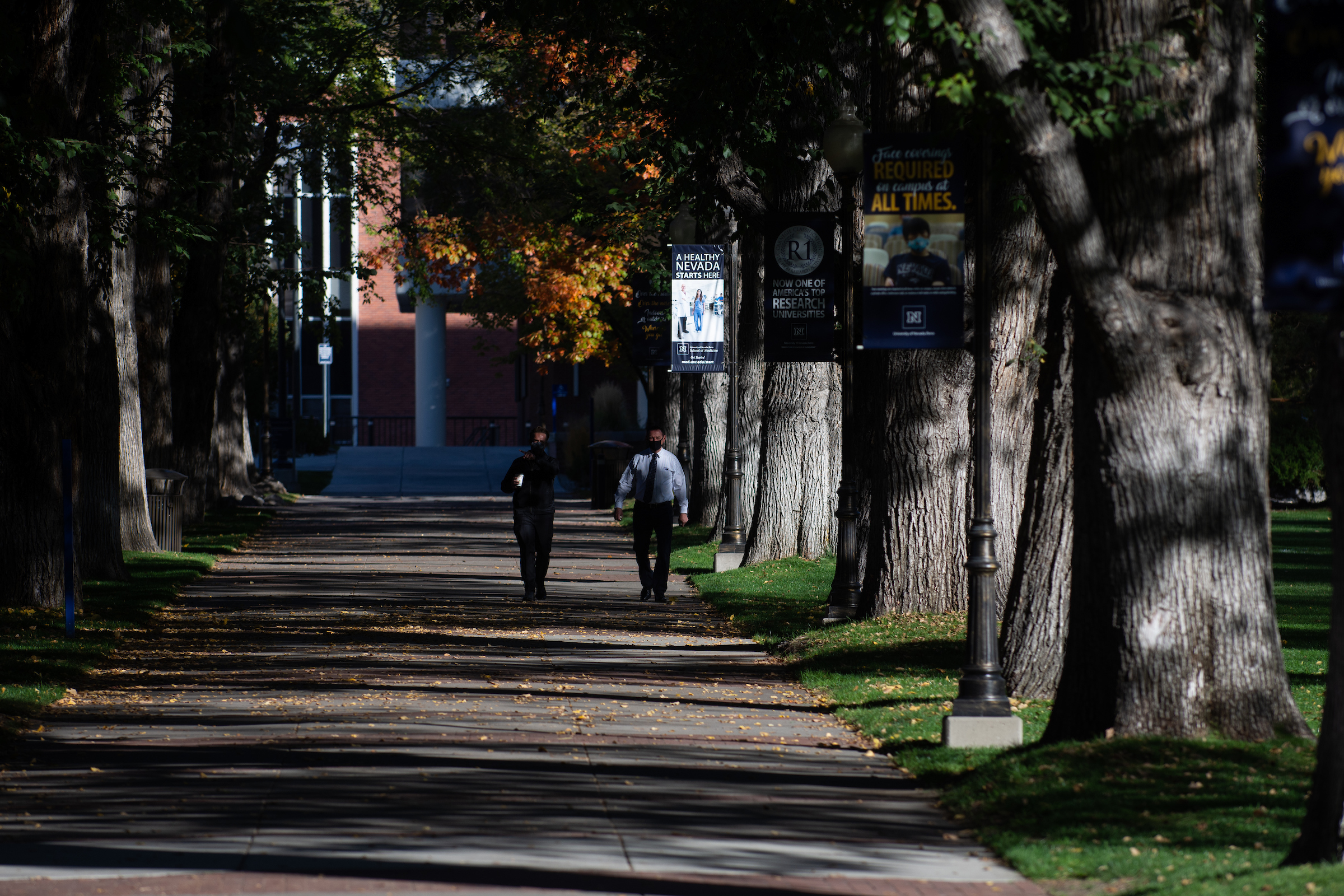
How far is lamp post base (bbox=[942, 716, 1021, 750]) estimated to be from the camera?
9.88 metres

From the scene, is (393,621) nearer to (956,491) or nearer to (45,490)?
(45,490)

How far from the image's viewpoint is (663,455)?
18922 mm

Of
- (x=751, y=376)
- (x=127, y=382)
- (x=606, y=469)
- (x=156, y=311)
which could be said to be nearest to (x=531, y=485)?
(x=127, y=382)

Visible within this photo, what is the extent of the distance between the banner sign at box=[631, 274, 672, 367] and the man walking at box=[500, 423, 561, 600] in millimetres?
12997

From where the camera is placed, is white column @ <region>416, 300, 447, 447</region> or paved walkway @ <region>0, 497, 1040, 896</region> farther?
white column @ <region>416, 300, 447, 447</region>

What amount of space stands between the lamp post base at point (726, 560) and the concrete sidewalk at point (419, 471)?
22.6m

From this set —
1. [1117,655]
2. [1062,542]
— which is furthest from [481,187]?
[1117,655]

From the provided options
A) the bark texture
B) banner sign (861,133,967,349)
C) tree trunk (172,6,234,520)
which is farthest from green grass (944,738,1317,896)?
tree trunk (172,6,234,520)

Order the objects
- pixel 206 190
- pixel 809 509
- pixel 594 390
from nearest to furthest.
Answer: pixel 809 509, pixel 206 190, pixel 594 390

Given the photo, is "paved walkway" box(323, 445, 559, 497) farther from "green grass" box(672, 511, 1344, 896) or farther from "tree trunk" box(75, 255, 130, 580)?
"green grass" box(672, 511, 1344, 896)

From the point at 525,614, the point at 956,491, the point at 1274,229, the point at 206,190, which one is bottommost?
the point at 525,614

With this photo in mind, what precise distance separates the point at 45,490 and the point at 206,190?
13259 millimetres

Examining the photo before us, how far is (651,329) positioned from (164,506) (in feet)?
34.2

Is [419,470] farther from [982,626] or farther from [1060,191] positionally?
[1060,191]
